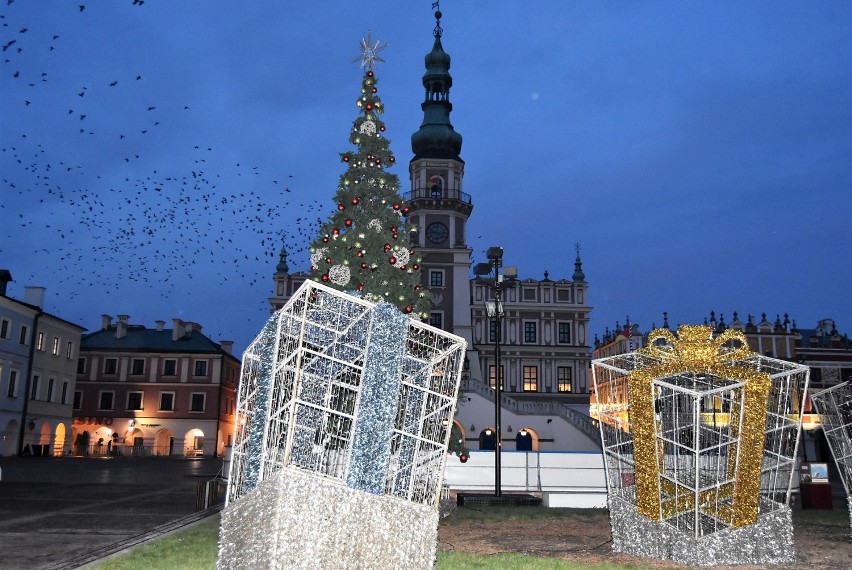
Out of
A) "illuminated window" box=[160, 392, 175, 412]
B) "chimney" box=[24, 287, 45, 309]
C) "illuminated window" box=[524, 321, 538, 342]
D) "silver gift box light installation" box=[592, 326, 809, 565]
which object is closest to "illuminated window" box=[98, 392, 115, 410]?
"illuminated window" box=[160, 392, 175, 412]

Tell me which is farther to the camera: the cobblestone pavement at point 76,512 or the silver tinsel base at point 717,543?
the cobblestone pavement at point 76,512

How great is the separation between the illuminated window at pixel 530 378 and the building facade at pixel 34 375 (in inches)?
1212

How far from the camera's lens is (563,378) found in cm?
4991

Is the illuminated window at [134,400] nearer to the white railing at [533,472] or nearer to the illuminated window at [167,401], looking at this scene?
the illuminated window at [167,401]

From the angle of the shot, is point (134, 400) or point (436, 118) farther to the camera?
point (134, 400)

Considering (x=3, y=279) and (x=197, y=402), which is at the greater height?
(x=3, y=279)

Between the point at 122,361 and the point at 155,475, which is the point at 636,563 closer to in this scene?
the point at 155,475

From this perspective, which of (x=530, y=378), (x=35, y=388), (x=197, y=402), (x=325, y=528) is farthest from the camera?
(x=197, y=402)

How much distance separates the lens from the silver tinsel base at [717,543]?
9.60 m

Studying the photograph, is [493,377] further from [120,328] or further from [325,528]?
[325,528]

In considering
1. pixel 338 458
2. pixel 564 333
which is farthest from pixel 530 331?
pixel 338 458

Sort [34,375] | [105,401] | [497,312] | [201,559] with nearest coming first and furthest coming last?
[201,559], [497,312], [34,375], [105,401]

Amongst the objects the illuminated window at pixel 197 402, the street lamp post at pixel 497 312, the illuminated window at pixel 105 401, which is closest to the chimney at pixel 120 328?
the illuminated window at pixel 105 401

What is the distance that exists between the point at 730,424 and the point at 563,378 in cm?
4050
